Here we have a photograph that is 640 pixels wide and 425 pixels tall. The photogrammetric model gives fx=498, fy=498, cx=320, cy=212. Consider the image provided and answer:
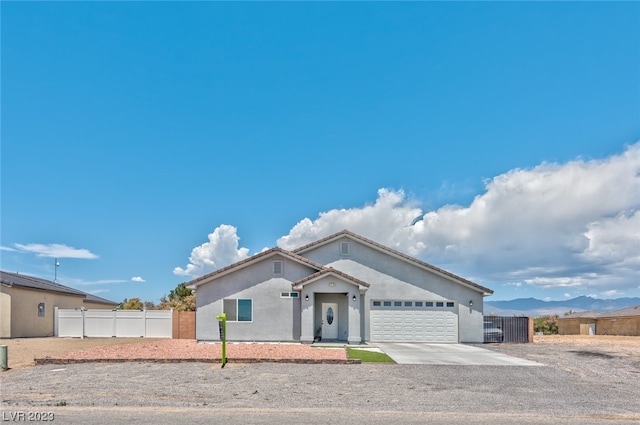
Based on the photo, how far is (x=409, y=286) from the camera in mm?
26516

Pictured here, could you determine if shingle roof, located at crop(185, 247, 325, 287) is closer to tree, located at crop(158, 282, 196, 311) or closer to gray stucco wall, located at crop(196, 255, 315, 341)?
gray stucco wall, located at crop(196, 255, 315, 341)

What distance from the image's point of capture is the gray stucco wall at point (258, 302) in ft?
79.5

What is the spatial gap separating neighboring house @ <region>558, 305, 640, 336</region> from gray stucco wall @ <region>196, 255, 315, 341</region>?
30.4m

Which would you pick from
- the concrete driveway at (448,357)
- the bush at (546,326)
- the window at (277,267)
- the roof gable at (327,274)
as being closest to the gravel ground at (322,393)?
the concrete driveway at (448,357)

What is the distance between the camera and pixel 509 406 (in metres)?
10.0

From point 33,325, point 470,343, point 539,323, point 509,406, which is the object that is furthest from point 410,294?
point 539,323

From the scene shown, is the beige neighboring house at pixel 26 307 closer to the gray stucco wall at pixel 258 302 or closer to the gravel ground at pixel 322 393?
the gray stucco wall at pixel 258 302

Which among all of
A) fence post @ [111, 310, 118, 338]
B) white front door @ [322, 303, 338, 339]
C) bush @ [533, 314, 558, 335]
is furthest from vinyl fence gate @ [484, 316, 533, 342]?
bush @ [533, 314, 558, 335]

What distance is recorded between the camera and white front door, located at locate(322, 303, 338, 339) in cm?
2511

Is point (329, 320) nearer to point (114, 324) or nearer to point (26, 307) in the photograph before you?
point (114, 324)

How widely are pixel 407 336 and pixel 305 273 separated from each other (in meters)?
6.38

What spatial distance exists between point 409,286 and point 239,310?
29.5 feet

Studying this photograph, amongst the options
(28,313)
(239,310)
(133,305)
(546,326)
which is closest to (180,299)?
(133,305)

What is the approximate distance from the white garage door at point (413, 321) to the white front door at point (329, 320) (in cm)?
212
